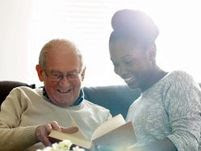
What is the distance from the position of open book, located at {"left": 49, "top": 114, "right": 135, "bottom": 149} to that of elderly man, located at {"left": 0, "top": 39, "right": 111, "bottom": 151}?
0.43m

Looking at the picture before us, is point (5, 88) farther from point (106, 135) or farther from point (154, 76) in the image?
point (106, 135)

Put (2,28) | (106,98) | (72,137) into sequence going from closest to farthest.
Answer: (72,137), (106,98), (2,28)

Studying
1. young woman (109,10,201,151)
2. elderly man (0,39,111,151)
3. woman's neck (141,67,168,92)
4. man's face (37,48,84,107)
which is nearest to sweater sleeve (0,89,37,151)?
elderly man (0,39,111,151)

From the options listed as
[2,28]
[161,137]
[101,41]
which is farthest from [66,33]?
[161,137]

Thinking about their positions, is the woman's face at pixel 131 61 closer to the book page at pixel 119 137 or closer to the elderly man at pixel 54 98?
the elderly man at pixel 54 98

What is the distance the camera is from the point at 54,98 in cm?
175

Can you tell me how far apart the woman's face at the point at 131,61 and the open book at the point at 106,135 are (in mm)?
352

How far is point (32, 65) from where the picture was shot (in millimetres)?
2623

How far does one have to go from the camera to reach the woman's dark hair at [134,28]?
158 centimetres

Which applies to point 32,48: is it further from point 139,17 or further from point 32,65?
point 139,17

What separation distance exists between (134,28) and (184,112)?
0.39m

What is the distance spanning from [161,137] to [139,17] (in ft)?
1.60

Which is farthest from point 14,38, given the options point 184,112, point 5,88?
point 184,112

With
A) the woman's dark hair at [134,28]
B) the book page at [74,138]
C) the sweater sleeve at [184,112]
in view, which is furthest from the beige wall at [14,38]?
the book page at [74,138]
